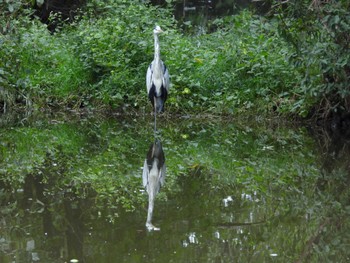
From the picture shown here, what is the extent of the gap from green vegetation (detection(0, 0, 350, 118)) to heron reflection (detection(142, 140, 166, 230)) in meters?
3.03

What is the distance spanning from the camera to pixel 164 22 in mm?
13812

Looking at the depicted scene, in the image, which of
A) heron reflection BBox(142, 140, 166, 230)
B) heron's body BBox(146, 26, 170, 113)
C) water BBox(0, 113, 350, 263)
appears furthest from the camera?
heron's body BBox(146, 26, 170, 113)

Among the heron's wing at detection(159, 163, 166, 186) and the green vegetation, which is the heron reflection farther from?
the green vegetation

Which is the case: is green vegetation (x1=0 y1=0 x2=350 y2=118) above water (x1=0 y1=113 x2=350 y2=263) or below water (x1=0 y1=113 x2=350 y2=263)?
above

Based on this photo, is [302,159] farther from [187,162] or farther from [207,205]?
[207,205]

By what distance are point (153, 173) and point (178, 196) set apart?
3.18 ft

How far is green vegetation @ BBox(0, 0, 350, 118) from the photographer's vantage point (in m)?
12.4

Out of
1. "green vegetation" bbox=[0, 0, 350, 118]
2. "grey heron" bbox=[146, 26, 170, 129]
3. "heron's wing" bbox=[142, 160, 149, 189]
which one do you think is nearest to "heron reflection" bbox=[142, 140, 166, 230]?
"heron's wing" bbox=[142, 160, 149, 189]

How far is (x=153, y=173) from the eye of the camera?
7.97 m

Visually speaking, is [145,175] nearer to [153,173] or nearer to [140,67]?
[153,173]

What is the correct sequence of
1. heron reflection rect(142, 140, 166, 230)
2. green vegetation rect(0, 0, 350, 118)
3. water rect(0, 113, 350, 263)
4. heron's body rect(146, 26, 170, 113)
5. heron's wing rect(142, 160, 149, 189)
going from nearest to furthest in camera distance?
water rect(0, 113, 350, 263) < heron reflection rect(142, 140, 166, 230) < heron's wing rect(142, 160, 149, 189) < heron's body rect(146, 26, 170, 113) < green vegetation rect(0, 0, 350, 118)

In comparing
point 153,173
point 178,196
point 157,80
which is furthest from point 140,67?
point 178,196

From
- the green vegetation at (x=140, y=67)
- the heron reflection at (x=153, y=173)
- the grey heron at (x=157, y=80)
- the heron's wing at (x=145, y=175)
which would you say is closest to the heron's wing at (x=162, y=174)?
the heron reflection at (x=153, y=173)

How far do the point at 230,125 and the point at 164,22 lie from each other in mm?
2863
